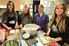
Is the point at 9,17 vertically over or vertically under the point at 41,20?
over

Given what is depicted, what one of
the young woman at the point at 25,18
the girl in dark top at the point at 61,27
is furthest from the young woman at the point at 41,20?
the girl in dark top at the point at 61,27

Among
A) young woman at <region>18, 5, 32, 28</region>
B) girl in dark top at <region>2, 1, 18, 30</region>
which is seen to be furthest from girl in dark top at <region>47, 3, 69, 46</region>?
girl in dark top at <region>2, 1, 18, 30</region>

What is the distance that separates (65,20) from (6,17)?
164 centimetres

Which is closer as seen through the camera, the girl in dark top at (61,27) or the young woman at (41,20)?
the girl in dark top at (61,27)

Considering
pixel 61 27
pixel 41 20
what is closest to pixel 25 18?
pixel 41 20

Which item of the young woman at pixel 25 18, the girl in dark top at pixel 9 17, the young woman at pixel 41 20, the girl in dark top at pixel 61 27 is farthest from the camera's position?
the young woman at pixel 41 20

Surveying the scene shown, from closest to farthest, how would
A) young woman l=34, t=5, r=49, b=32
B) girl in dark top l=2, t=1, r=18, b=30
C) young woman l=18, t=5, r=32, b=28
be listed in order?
girl in dark top l=2, t=1, r=18, b=30, young woman l=18, t=5, r=32, b=28, young woman l=34, t=5, r=49, b=32

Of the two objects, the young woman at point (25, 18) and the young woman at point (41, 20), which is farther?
the young woman at point (41, 20)

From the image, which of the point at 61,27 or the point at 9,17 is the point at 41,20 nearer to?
the point at 9,17

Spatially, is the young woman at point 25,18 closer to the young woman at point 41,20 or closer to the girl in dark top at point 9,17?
the girl in dark top at point 9,17

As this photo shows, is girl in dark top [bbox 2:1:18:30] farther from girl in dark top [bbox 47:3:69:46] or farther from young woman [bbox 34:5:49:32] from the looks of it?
girl in dark top [bbox 47:3:69:46]

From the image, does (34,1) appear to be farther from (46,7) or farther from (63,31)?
(63,31)

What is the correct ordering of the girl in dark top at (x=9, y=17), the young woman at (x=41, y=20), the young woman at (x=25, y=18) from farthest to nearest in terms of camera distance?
the young woman at (x=41, y=20), the young woman at (x=25, y=18), the girl in dark top at (x=9, y=17)

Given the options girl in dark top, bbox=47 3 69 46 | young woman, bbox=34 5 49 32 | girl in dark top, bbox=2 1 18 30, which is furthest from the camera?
young woman, bbox=34 5 49 32
